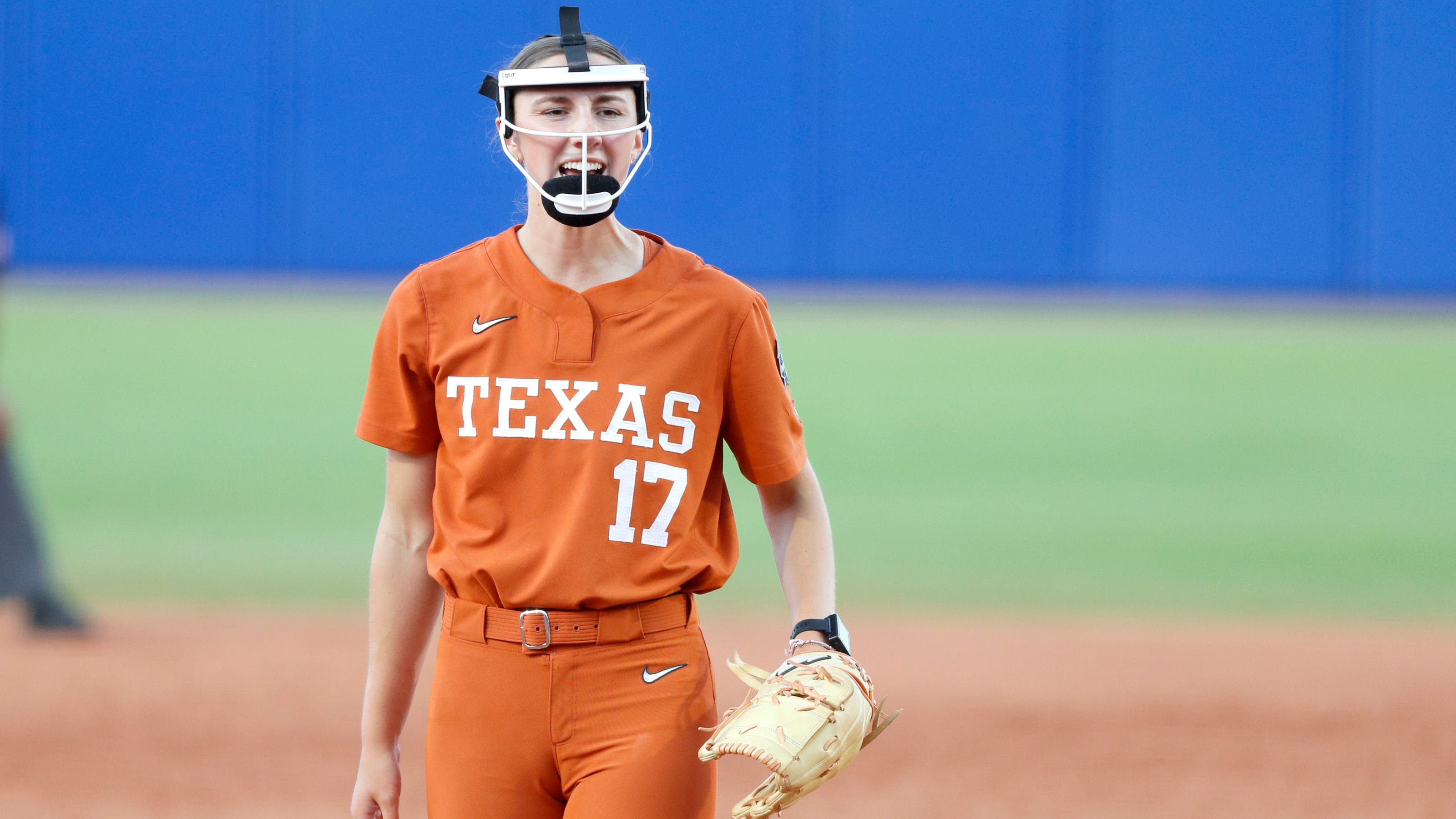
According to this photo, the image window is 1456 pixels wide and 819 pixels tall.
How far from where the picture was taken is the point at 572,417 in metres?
2.18

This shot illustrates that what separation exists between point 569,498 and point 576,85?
0.64 m

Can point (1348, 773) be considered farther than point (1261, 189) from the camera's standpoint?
No

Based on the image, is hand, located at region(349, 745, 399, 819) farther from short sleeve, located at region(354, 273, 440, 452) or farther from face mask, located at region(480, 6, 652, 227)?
face mask, located at region(480, 6, 652, 227)

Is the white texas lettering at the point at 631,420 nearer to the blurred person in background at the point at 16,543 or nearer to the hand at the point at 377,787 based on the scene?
the hand at the point at 377,787

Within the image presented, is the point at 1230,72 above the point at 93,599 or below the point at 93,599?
above

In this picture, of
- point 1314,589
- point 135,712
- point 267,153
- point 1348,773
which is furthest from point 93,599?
point 267,153

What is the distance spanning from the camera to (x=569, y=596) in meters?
2.14

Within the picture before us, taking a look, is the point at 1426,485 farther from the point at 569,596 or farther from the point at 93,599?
the point at 569,596

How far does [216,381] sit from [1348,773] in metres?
11.4

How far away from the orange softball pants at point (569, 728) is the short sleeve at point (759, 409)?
0.30 m

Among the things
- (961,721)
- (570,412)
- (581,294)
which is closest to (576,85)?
(581,294)

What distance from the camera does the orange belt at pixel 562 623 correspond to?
215 centimetres

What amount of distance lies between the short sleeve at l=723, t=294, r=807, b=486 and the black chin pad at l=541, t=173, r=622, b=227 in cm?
28

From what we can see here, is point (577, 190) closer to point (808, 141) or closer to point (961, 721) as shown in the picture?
point (961, 721)
